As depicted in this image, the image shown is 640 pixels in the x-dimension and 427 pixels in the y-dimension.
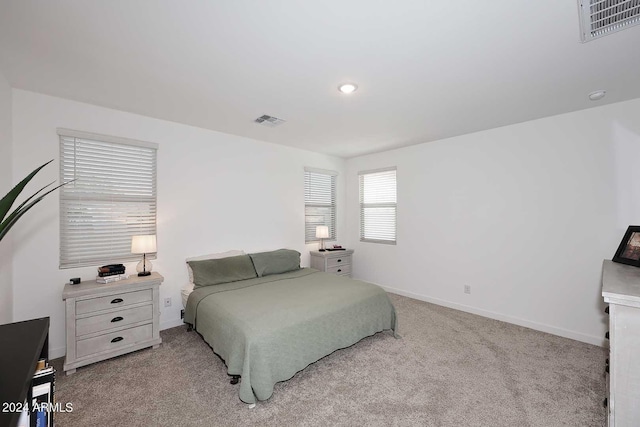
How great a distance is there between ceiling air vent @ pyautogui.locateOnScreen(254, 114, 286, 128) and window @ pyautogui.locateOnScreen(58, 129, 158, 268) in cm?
127

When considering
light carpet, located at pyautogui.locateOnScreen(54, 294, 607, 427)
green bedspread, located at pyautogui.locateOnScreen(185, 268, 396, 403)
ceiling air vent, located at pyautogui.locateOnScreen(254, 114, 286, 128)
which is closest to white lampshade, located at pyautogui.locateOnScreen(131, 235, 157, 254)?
green bedspread, located at pyautogui.locateOnScreen(185, 268, 396, 403)

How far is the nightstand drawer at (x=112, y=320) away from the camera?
2389mm

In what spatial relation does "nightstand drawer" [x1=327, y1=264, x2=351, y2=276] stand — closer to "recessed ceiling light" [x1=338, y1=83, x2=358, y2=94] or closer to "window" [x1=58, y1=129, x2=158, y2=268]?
"window" [x1=58, y1=129, x2=158, y2=268]

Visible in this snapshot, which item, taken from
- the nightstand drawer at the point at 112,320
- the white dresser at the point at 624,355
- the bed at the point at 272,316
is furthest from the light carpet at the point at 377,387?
the white dresser at the point at 624,355

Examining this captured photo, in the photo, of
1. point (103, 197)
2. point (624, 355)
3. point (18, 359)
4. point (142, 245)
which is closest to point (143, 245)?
point (142, 245)

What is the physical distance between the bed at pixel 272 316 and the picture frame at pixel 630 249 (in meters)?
2.07

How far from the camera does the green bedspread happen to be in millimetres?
2014

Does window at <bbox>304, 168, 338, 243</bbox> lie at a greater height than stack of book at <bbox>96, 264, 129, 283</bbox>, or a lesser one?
greater

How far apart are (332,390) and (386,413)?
45cm

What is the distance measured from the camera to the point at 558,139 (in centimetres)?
306

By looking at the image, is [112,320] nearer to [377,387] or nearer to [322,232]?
[377,387]

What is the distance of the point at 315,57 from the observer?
1.94m

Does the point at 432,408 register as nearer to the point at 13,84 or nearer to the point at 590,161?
the point at 590,161

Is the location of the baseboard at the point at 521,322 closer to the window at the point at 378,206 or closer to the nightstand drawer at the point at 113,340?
the window at the point at 378,206
